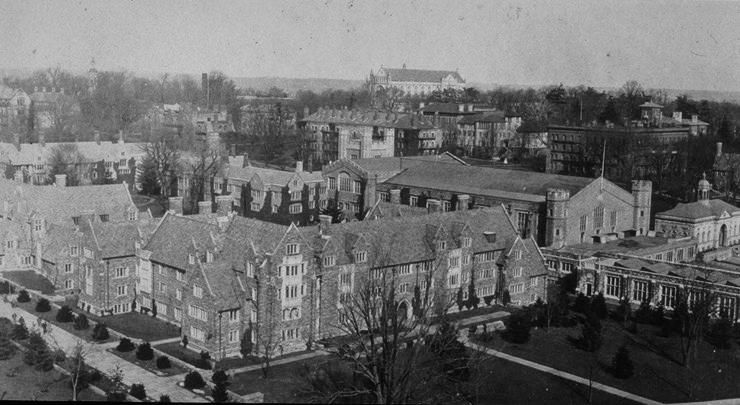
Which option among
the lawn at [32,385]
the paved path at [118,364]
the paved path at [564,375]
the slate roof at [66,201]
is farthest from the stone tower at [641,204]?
the lawn at [32,385]

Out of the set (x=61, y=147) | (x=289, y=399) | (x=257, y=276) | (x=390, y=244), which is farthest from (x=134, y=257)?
(x=61, y=147)

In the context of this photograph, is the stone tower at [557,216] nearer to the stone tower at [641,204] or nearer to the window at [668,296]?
the stone tower at [641,204]

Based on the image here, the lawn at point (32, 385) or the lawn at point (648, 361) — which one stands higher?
the lawn at point (32, 385)

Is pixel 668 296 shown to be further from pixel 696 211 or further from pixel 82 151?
pixel 82 151

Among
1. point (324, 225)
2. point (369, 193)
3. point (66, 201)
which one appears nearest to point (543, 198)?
point (369, 193)

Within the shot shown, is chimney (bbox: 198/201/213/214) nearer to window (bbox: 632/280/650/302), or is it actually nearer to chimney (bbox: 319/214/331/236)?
chimney (bbox: 319/214/331/236)

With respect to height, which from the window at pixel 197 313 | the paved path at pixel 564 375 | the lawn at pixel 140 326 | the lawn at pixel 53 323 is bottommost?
the paved path at pixel 564 375

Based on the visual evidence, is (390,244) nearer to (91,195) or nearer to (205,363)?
(205,363)
